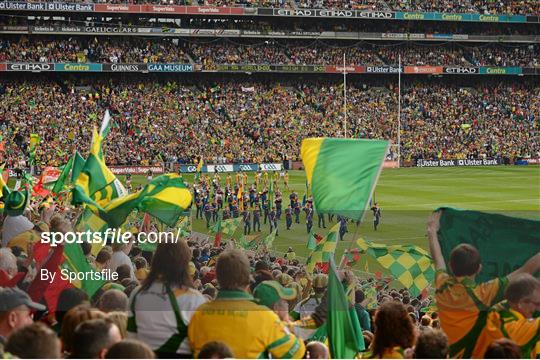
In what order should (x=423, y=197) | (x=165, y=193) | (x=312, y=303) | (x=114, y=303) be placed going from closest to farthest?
(x=114, y=303) < (x=312, y=303) < (x=165, y=193) < (x=423, y=197)

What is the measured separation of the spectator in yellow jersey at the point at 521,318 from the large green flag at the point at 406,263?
563 centimetres

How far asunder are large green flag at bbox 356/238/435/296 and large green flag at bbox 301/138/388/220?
3.20 meters

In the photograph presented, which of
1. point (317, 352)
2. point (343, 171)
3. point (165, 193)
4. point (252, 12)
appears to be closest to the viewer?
point (317, 352)

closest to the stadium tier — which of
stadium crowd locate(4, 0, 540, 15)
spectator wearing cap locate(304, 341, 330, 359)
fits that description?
spectator wearing cap locate(304, 341, 330, 359)

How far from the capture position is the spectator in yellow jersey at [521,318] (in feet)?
17.2

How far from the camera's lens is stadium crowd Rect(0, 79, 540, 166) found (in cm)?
5600

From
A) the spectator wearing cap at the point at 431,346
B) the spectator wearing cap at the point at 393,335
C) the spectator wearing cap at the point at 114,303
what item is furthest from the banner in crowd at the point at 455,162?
the spectator wearing cap at the point at 431,346

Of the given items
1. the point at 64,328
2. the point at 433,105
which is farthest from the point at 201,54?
the point at 64,328

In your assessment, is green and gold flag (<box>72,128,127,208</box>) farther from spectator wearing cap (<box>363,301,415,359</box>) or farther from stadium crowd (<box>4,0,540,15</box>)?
stadium crowd (<box>4,0,540,15</box>)

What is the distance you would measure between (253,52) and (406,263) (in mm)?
56928

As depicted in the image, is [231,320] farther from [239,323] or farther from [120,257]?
[120,257]

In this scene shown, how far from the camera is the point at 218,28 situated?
6638 centimetres

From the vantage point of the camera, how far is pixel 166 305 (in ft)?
17.2

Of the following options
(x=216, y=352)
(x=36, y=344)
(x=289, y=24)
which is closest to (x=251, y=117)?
(x=289, y=24)
